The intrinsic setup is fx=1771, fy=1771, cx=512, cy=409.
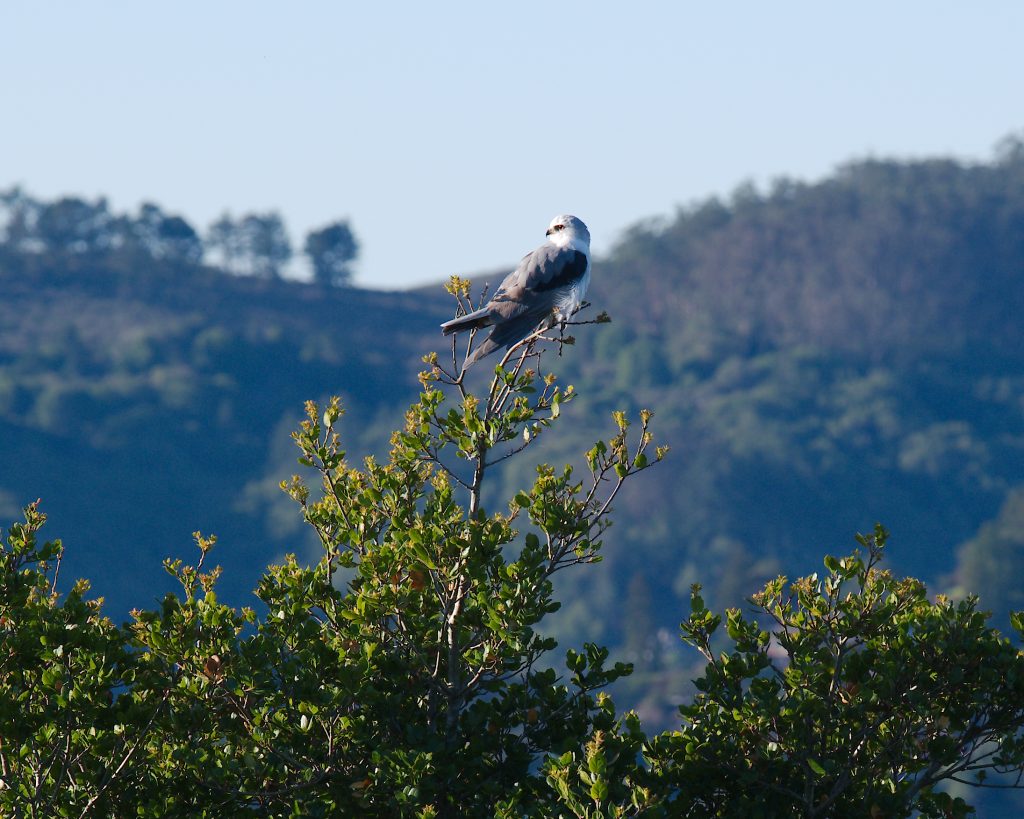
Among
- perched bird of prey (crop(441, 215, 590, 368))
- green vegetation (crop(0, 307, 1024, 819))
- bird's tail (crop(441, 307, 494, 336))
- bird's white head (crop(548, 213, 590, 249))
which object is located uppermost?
bird's white head (crop(548, 213, 590, 249))

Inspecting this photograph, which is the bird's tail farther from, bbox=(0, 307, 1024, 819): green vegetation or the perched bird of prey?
bbox=(0, 307, 1024, 819): green vegetation

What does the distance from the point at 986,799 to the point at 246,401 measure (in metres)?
110

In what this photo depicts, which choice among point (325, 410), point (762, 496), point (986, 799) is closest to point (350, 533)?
point (325, 410)

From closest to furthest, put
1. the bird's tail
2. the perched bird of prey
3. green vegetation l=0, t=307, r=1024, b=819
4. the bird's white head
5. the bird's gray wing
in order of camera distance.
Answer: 1. green vegetation l=0, t=307, r=1024, b=819
2. the bird's tail
3. the perched bird of prey
4. the bird's gray wing
5. the bird's white head

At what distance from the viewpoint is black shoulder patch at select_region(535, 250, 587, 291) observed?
14234mm

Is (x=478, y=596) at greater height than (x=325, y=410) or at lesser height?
lesser

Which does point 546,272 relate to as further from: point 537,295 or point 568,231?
point 568,231

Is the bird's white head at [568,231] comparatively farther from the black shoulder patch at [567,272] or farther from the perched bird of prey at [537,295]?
the black shoulder patch at [567,272]

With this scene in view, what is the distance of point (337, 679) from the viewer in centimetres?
1019

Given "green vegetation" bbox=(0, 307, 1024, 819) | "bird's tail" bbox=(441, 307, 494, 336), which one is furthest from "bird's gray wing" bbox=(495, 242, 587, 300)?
"green vegetation" bbox=(0, 307, 1024, 819)

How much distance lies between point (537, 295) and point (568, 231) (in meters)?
1.90

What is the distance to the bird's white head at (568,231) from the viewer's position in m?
15.6

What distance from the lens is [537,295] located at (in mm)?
14055

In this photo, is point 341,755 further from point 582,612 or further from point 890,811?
point 582,612
